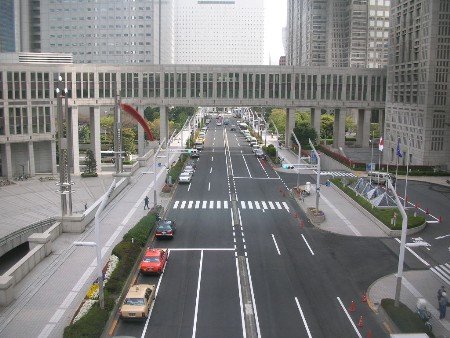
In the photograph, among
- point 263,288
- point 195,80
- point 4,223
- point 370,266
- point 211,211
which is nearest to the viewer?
point 263,288

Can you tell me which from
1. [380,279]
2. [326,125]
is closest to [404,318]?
[380,279]

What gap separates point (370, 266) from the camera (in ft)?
128

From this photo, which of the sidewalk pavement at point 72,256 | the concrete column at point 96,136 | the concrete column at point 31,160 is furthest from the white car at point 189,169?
the concrete column at point 31,160

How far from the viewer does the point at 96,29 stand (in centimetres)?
18225

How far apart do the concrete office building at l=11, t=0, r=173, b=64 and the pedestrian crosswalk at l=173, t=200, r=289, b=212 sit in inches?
5287

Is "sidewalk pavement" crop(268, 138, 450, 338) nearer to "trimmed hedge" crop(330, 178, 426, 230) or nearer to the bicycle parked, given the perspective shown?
the bicycle parked

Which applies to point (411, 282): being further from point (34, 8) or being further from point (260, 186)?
point (34, 8)

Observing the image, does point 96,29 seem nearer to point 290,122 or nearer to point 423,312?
point 290,122

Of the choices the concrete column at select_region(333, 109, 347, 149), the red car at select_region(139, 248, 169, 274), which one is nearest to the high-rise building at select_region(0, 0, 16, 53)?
the concrete column at select_region(333, 109, 347, 149)

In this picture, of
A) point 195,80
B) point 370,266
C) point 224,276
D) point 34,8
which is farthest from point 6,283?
point 34,8

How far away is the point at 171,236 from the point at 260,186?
27871 mm

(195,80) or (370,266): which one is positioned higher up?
(195,80)

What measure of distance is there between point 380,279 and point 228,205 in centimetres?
2517

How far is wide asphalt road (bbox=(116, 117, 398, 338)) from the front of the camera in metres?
28.9
